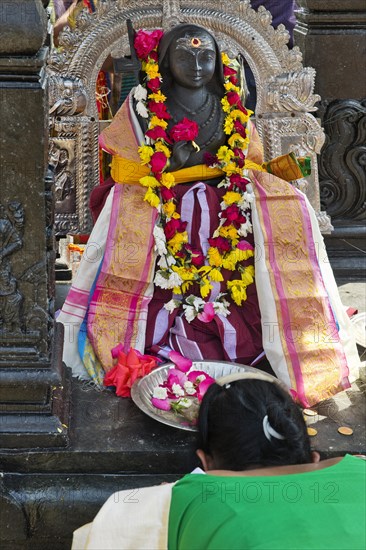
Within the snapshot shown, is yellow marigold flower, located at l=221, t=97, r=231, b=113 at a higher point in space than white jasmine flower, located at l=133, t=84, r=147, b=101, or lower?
lower

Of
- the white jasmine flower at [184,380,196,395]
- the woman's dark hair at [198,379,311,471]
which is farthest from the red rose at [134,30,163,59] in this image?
the woman's dark hair at [198,379,311,471]

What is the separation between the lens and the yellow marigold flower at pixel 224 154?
430 cm

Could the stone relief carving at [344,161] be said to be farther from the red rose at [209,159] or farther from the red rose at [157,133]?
the red rose at [157,133]

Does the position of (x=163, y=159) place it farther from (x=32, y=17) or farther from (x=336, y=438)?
(x=336, y=438)

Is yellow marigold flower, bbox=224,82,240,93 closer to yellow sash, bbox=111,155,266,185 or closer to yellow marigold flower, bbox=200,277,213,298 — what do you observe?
yellow sash, bbox=111,155,266,185

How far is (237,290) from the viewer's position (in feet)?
13.9

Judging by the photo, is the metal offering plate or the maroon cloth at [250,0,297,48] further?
the maroon cloth at [250,0,297,48]

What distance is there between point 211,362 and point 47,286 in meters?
0.88

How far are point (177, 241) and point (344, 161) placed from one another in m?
1.69

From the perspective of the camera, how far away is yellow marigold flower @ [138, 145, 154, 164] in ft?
13.8

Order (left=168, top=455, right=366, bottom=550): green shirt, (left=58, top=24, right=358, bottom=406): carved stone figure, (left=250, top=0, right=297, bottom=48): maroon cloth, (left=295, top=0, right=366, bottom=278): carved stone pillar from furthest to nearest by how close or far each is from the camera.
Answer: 1. (left=250, top=0, right=297, bottom=48): maroon cloth
2. (left=295, top=0, right=366, bottom=278): carved stone pillar
3. (left=58, top=24, right=358, bottom=406): carved stone figure
4. (left=168, top=455, right=366, bottom=550): green shirt

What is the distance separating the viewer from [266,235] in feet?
13.9

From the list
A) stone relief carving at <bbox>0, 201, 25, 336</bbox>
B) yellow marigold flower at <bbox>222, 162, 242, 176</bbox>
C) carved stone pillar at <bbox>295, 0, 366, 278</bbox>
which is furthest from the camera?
carved stone pillar at <bbox>295, 0, 366, 278</bbox>

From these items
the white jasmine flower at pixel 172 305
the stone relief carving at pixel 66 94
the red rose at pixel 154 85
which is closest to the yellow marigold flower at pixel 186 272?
the white jasmine flower at pixel 172 305
